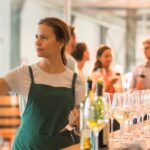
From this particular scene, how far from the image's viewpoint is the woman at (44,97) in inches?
82.4

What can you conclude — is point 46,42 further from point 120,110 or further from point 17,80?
point 120,110

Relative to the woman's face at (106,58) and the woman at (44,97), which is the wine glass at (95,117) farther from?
→ the woman's face at (106,58)

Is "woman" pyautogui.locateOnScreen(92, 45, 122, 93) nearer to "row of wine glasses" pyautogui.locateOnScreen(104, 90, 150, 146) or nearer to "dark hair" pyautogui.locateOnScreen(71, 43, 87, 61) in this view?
"dark hair" pyautogui.locateOnScreen(71, 43, 87, 61)

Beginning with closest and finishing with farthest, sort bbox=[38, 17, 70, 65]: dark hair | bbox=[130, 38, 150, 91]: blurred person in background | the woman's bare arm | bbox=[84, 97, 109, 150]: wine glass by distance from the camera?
bbox=[84, 97, 109, 150]: wine glass < the woman's bare arm < bbox=[38, 17, 70, 65]: dark hair < bbox=[130, 38, 150, 91]: blurred person in background

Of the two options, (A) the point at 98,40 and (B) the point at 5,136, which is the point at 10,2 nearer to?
(A) the point at 98,40

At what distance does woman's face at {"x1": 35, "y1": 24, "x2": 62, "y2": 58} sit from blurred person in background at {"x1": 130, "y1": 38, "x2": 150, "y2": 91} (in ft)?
8.35

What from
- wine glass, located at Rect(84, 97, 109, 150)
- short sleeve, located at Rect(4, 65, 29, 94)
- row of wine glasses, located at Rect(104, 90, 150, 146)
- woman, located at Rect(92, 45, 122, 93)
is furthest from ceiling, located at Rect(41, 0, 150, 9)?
wine glass, located at Rect(84, 97, 109, 150)

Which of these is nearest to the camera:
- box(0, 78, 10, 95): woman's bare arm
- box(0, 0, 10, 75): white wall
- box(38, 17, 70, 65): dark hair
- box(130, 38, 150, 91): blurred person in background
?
box(0, 78, 10, 95): woman's bare arm

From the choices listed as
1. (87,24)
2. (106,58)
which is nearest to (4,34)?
(87,24)

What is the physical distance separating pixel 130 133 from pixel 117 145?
0.31 metres

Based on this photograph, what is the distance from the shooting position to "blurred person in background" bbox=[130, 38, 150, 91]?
4629mm

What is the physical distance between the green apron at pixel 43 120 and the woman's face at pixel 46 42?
0.45ft

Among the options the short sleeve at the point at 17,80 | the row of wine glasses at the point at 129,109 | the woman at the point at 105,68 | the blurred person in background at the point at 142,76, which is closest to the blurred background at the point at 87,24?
the woman at the point at 105,68

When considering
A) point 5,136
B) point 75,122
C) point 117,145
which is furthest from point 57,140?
point 5,136
